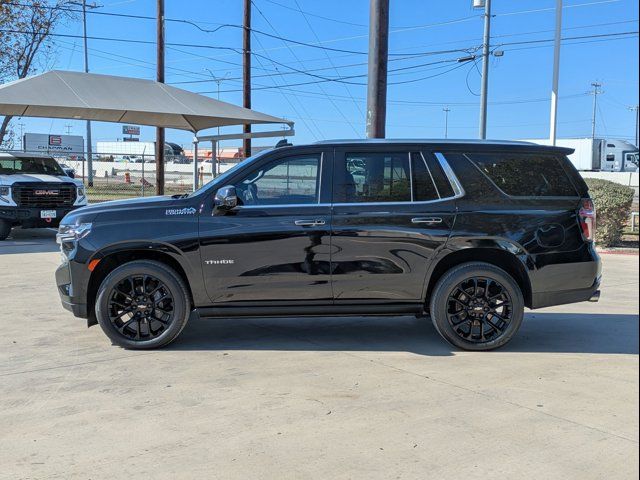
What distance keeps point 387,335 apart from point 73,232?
10.7ft

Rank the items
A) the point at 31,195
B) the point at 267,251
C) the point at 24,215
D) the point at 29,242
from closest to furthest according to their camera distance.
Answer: the point at 267,251
the point at 24,215
the point at 31,195
the point at 29,242

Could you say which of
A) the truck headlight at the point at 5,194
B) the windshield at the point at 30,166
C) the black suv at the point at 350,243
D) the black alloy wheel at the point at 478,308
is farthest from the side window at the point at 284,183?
the windshield at the point at 30,166

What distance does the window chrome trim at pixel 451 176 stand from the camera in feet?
19.0

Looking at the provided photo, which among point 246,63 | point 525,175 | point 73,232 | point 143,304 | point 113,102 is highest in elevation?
point 246,63

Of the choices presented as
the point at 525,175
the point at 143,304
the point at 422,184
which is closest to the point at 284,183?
the point at 422,184

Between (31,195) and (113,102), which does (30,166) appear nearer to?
(31,195)

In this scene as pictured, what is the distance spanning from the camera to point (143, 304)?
225 inches

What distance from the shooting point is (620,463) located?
3.55 meters

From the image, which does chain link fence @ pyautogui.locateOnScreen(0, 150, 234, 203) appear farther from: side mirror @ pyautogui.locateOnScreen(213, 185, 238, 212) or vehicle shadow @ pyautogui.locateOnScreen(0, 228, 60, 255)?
side mirror @ pyautogui.locateOnScreen(213, 185, 238, 212)

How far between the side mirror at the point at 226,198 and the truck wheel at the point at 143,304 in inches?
30.2

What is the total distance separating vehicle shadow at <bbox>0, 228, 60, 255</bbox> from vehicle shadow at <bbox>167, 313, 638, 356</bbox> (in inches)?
313

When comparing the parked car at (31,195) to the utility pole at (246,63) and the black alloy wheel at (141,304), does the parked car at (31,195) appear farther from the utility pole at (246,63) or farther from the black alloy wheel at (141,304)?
the black alloy wheel at (141,304)

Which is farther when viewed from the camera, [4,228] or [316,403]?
[4,228]

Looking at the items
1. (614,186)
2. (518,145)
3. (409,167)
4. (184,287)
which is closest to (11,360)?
(184,287)
